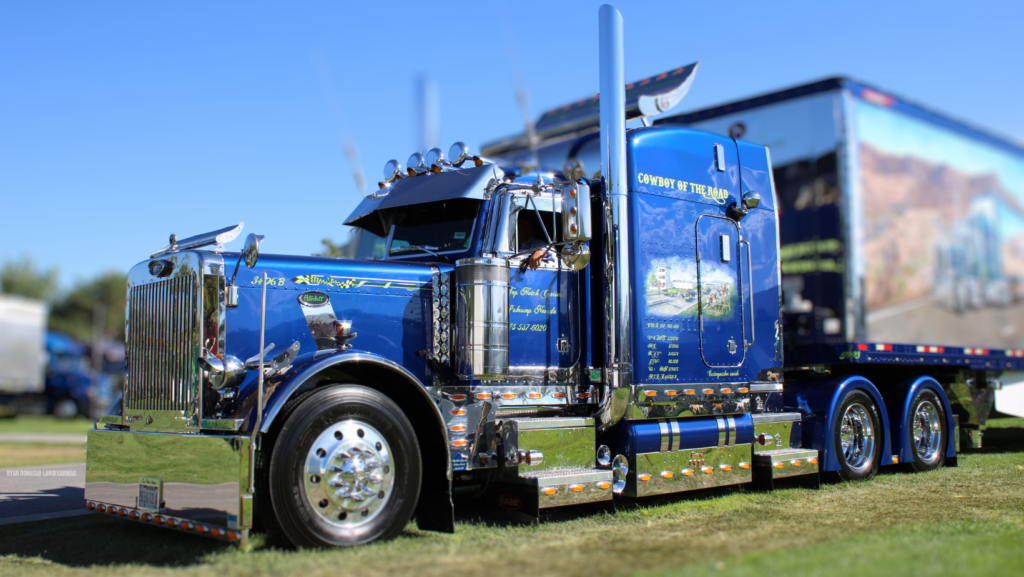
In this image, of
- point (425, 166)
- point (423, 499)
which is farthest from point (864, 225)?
point (423, 499)

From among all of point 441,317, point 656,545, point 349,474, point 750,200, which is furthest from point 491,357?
point 750,200

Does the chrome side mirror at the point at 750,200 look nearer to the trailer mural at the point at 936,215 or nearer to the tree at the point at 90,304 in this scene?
the trailer mural at the point at 936,215

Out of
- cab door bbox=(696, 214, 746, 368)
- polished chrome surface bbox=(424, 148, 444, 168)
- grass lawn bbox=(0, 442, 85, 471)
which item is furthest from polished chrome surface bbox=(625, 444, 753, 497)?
grass lawn bbox=(0, 442, 85, 471)

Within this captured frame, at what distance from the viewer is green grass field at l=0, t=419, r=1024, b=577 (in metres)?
4.65

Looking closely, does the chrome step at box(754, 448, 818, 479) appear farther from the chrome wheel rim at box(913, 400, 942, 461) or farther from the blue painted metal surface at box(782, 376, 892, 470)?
the chrome wheel rim at box(913, 400, 942, 461)

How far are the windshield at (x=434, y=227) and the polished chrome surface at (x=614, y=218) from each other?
1152mm

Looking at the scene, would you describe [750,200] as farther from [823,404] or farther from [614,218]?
[823,404]

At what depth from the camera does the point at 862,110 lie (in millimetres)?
16781

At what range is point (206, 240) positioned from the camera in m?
6.02

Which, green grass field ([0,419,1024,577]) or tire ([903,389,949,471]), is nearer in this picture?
green grass field ([0,419,1024,577])

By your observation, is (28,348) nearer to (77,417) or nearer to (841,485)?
(77,417)

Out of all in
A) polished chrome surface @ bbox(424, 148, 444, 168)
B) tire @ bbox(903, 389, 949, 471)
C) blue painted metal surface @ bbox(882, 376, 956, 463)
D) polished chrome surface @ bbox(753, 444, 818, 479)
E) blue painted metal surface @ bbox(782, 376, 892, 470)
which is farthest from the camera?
tire @ bbox(903, 389, 949, 471)

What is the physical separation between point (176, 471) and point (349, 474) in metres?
1.08

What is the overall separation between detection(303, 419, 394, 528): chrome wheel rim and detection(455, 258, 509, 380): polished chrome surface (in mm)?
1013
